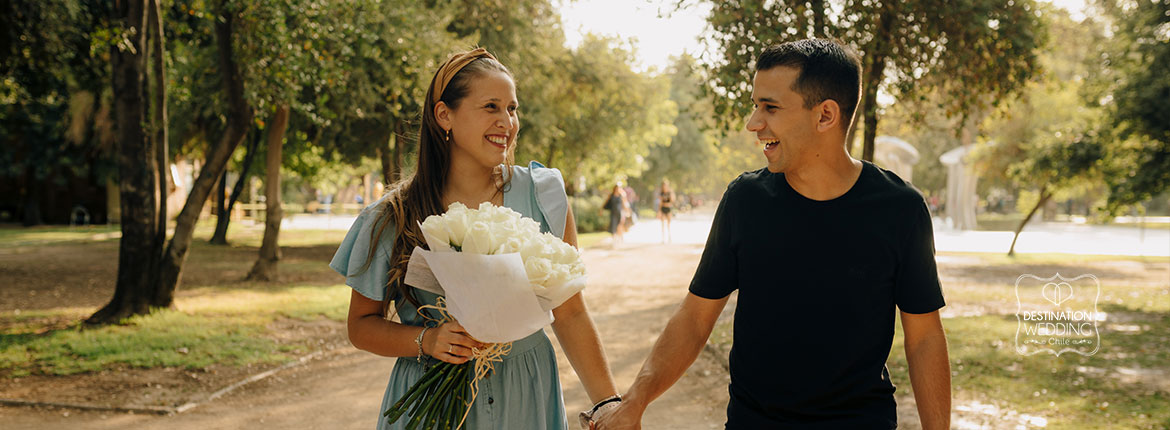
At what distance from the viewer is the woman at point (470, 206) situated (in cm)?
260

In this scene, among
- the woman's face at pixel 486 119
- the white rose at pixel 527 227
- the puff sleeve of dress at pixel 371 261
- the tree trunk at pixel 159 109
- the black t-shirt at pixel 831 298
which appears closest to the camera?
the white rose at pixel 527 227

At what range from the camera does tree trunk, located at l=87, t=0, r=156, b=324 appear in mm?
9680

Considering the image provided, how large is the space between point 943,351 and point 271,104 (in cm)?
1037

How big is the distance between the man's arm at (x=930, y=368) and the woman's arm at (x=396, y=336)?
4.37 feet

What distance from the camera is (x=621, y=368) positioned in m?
8.23

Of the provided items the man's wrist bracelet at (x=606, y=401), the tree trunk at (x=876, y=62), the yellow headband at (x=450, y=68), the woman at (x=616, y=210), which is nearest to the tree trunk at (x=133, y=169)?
the yellow headband at (x=450, y=68)

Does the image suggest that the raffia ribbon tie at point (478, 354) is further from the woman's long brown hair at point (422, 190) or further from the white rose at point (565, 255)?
the white rose at point (565, 255)

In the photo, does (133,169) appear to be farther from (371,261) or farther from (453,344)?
(453,344)

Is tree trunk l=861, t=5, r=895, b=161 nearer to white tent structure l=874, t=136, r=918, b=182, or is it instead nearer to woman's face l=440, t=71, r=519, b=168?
woman's face l=440, t=71, r=519, b=168

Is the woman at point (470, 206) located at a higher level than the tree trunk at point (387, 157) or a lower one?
lower

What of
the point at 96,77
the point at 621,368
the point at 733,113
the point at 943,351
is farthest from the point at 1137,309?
the point at 96,77

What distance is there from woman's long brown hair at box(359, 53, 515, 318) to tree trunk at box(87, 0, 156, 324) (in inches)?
326

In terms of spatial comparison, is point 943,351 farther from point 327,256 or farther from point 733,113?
point 327,256

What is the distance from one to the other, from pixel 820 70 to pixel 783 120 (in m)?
0.19
